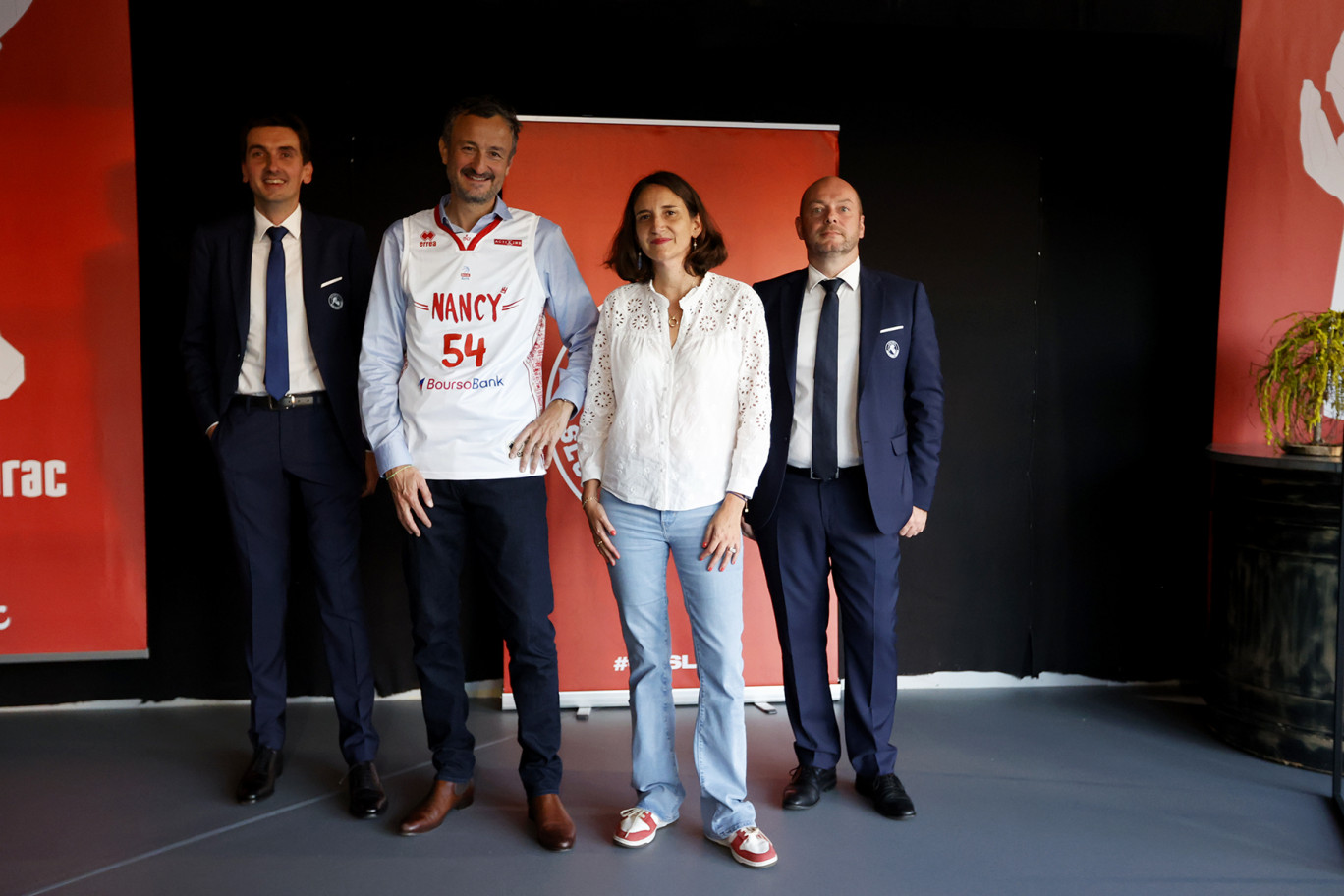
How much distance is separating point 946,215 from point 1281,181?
4.38ft

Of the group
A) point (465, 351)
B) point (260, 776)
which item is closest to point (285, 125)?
point (465, 351)

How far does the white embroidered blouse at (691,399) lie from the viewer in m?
2.37

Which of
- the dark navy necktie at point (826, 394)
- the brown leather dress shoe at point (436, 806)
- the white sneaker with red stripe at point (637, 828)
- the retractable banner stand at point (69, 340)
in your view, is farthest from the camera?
the retractable banner stand at point (69, 340)

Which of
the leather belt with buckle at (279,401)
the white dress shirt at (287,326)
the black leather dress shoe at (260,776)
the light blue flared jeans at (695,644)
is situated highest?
the white dress shirt at (287,326)

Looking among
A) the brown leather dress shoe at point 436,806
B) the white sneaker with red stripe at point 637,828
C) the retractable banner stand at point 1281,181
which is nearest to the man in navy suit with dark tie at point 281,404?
the brown leather dress shoe at point 436,806

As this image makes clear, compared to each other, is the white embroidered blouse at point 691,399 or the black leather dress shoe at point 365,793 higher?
the white embroidered blouse at point 691,399

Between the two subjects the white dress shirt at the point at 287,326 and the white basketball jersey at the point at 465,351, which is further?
the white dress shirt at the point at 287,326

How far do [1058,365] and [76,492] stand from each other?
4.23 meters

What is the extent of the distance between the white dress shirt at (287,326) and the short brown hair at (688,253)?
3.53 feet

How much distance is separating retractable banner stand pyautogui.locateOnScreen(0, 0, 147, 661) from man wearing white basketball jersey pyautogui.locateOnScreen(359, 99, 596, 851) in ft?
5.60

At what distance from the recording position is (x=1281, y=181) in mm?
3678

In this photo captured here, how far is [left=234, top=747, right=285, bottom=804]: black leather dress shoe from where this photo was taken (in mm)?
2846

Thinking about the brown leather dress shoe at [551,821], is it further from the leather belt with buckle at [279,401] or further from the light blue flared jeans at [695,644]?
the leather belt with buckle at [279,401]

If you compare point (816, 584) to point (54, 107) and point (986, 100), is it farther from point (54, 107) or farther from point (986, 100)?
point (54, 107)
